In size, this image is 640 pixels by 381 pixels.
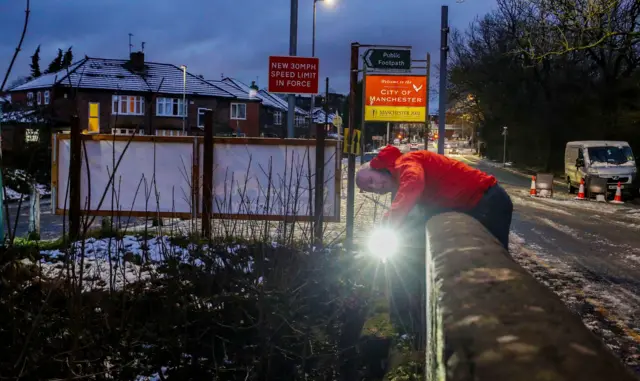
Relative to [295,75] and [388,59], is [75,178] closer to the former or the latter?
[295,75]

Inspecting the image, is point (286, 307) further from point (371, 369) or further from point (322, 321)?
point (371, 369)

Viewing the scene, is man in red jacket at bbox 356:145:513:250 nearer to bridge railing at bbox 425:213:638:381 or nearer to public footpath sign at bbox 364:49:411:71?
bridge railing at bbox 425:213:638:381

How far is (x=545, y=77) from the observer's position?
137 feet

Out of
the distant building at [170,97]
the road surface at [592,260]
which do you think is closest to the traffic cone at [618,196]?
the road surface at [592,260]

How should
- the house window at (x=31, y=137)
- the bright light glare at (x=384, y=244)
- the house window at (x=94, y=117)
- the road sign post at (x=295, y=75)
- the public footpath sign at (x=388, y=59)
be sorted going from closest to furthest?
the bright light glare at (x=384, y=244), the house window at (x=31, y=137), the public footpath sign at (x=388, y=59), the road sign post at (x=295, y=75), the house window at (x=94, y=117)

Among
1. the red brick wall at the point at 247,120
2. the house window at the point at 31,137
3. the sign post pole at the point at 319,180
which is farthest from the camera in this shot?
the red brick wall at the point at 247,120

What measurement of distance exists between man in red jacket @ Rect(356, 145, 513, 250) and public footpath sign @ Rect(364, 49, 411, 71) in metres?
5.91

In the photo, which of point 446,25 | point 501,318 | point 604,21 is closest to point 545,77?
point 604,21

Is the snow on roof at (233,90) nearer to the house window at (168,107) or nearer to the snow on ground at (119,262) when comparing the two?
the house window at (168,107)

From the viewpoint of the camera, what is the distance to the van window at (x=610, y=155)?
23297 millimetres

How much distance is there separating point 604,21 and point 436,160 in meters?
14.8

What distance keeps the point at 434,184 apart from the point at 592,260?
679 cm

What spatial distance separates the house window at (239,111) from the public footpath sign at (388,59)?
55982 mm

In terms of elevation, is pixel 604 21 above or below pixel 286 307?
above
